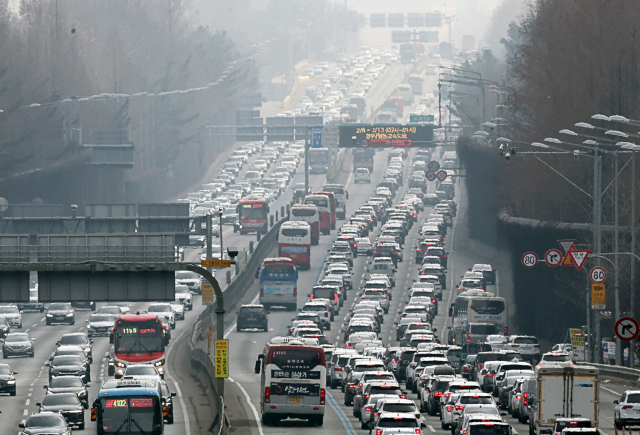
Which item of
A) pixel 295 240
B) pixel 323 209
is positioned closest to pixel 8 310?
pixel 295 240

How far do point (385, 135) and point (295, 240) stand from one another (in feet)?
140

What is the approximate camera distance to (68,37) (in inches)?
6304

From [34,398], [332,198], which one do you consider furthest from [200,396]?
[332,198]

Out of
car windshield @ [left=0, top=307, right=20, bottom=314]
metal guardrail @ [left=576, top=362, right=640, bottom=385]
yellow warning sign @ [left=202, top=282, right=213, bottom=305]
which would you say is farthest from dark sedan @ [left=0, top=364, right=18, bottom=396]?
car windshield @ [left=0, top=307, right=20, bottom=314]

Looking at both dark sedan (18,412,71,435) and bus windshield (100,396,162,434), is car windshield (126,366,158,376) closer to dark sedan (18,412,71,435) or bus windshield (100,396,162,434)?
dark sedan (18,412,71,435)

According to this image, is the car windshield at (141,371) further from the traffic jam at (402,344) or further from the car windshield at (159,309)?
the car windshield at (159,309)

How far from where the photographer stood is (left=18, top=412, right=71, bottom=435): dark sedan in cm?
3916

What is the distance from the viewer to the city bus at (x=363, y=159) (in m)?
183

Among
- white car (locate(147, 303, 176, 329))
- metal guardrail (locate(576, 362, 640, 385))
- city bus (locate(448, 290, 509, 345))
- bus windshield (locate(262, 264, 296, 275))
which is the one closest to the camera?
metal guardrail (locate(576, 362, 640, 385))

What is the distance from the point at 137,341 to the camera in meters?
63.7

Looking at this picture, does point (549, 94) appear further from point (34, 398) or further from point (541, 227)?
point (34, 398)

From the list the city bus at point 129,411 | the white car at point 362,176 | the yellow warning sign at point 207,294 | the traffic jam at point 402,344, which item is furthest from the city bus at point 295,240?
the city bus at point 129,411

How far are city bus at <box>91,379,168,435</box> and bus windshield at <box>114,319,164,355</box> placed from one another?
27384 mm

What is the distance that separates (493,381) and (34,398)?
Answer: 1889 centimetres
